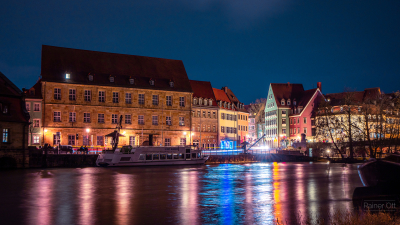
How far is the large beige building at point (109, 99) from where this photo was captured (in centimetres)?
6331

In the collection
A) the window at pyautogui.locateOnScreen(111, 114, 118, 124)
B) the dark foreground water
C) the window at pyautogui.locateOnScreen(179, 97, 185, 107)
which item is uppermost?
the window at pyautogui.locateOnScreen(179, 97, 185, 107)

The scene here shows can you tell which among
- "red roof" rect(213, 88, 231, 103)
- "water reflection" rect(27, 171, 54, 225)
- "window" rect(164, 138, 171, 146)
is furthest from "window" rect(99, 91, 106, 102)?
"water reflection" rect(27, 171, 54, 225)

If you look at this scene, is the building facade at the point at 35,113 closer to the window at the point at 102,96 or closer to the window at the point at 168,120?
the window at the point at 102,96

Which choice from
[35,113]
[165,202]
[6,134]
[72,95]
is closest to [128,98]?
[72,95]

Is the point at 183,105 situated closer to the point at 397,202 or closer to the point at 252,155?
the point at 252,155

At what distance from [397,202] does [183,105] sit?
53.9m

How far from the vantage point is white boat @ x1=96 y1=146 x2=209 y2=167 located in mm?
55750

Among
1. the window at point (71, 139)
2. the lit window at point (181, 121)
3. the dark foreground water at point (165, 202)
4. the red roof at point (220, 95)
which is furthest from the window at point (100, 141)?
the dark foreground water at point (165, 202)

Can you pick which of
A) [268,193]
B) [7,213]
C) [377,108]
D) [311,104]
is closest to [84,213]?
[7,213]

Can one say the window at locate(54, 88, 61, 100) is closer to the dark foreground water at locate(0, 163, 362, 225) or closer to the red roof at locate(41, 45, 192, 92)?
the red roof at locate(41, 45, 192, 92)

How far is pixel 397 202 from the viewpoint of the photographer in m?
20.5

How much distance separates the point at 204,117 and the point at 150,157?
2862 centimetres

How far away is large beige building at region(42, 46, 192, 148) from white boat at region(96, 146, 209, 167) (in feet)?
20.3

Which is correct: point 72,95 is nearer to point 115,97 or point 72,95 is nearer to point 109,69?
point 115,97
